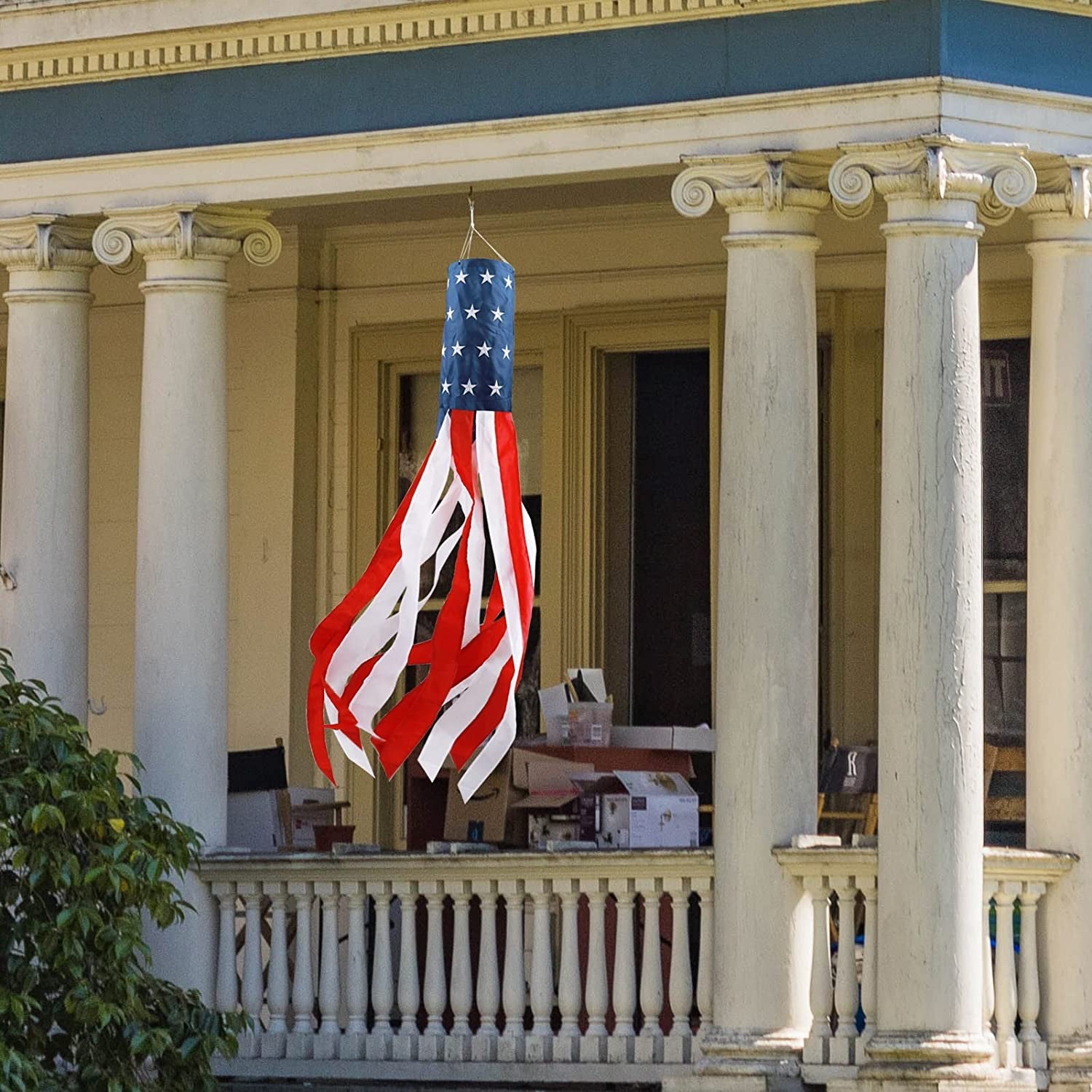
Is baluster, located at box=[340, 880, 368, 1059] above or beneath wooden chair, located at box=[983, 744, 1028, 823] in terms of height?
beneath

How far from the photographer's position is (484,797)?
11.7 m

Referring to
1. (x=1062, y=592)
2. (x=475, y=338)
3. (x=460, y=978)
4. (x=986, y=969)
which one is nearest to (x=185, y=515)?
(x=475, y=338)

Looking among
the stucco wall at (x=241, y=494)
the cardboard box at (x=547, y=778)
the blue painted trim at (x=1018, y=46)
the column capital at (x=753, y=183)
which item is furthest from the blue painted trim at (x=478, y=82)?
the cardboard box at (x=547, y=778)

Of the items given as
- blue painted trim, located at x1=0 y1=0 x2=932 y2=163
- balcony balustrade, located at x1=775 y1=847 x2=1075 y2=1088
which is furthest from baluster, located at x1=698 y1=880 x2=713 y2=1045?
blue painted trim, located at x1=0 y1=0 x2=932 y2=163

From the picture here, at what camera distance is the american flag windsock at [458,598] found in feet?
34.6

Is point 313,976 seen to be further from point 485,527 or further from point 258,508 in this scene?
point 258,508

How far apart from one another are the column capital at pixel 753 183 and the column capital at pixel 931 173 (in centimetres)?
18

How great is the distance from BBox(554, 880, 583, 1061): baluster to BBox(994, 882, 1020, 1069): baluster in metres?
1.70

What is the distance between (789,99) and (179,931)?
4.34 m

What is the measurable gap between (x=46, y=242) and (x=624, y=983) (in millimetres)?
4146

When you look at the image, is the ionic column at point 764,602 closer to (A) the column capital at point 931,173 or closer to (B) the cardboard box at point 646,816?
(A) the column capital at point 931,173

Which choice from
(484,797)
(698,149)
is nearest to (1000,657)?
(484,797)

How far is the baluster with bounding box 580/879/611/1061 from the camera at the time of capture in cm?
1065

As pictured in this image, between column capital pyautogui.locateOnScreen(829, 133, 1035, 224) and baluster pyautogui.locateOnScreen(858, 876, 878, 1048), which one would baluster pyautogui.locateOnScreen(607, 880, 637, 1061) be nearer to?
baluster pyautogui.locateOnScreen(858, 876, 878, 1048)
